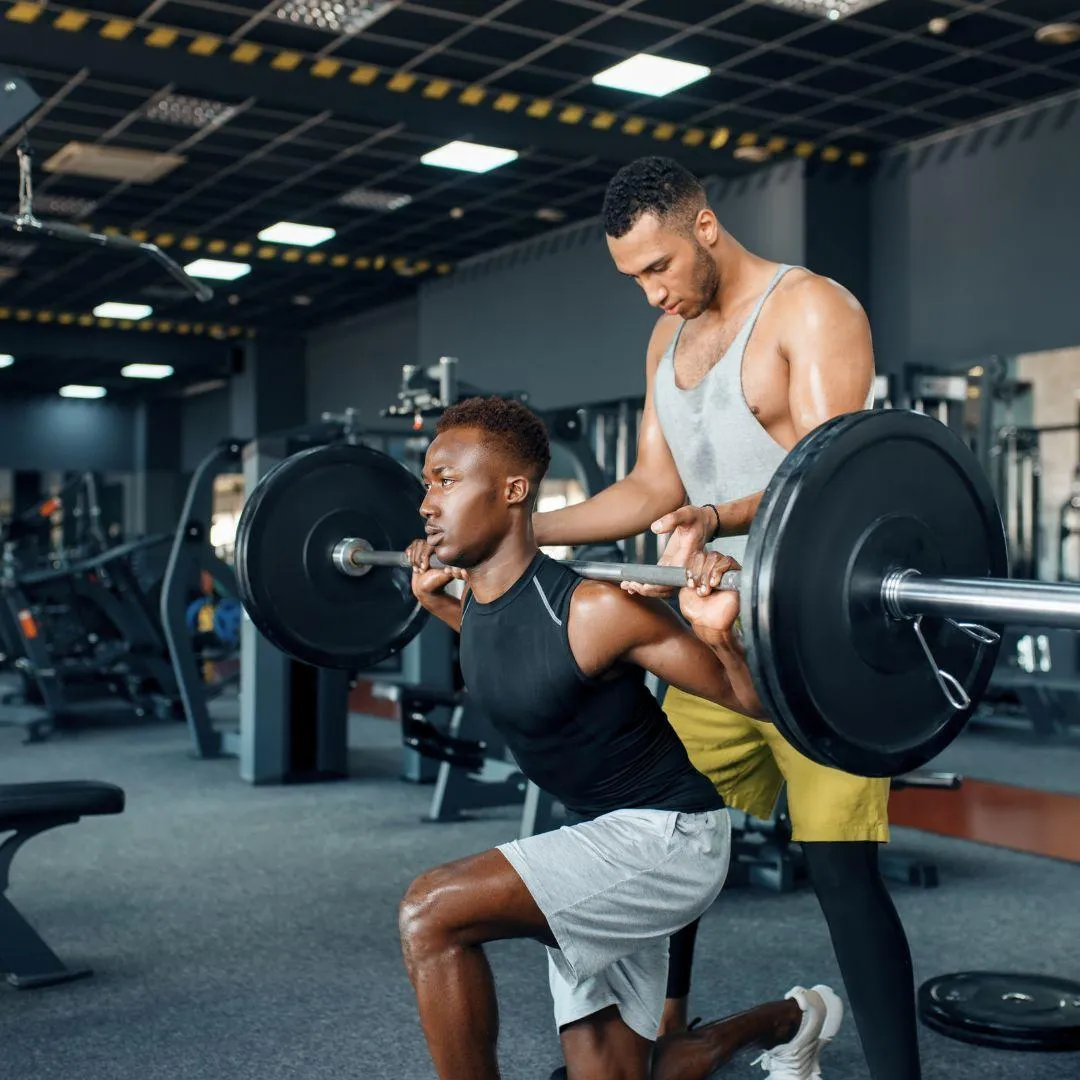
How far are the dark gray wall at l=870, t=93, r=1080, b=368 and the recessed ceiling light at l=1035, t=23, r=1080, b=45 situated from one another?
0.67 m

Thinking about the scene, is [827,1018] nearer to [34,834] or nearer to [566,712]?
[566,712]

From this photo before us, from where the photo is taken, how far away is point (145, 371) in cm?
1412

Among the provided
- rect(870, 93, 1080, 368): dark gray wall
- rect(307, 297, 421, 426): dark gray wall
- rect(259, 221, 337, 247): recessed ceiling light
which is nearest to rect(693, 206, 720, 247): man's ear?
rect(870, 93, 1080, 368): dark gray wall

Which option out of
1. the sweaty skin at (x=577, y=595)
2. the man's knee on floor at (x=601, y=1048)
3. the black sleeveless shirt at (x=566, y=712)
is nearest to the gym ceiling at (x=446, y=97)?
the sweaty skin at (x=577, y=595)

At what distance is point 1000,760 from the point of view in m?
5.62

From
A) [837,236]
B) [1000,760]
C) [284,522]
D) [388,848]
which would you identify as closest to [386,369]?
[837,236]

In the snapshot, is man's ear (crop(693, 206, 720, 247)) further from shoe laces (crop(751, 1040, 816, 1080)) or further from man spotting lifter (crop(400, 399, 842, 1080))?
shoe laces (crop(751, 1040, 816, 1080))

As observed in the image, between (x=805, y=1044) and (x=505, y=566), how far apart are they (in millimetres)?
916

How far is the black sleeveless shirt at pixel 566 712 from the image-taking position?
1.66m

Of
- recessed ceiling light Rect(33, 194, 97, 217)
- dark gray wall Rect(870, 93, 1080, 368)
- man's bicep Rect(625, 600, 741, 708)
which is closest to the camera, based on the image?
man's bicep Rect(625, 600, 741, 708)

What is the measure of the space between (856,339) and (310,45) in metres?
4.84

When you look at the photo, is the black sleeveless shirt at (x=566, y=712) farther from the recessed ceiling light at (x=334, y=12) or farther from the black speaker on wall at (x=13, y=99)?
the recessed ceiling light at (x=334, y=12)

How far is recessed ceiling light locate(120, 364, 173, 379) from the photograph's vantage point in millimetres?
13680

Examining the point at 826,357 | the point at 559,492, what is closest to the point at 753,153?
the point at 559,492
